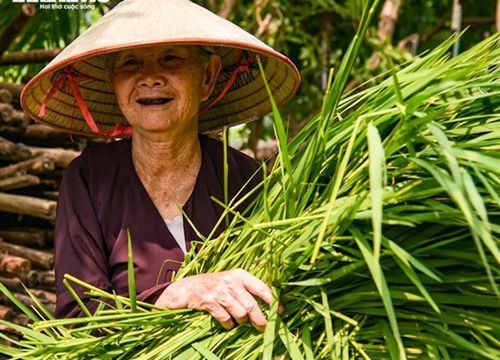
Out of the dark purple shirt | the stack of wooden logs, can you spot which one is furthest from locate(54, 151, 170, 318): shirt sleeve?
the stack of wooden logs

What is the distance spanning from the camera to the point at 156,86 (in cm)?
178

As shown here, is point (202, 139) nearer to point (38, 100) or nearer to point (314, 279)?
point (38, 100)

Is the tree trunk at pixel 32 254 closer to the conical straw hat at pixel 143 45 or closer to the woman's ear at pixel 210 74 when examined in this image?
the conical straw hat at pixel 143 45

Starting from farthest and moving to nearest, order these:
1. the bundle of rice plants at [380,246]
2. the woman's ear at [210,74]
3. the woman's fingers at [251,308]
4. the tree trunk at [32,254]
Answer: the tree trunk at [32,254] → the woman's ear at [210,74] → the woman's fingers at [251,308] → the bundle of rice plants at [380,246]

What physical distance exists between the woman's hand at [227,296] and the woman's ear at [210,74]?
720 mm

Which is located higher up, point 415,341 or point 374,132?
point 374,132

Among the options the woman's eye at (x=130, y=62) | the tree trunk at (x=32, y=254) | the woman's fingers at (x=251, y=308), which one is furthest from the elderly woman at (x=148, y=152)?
the tree trunk at (x=32, y=254)

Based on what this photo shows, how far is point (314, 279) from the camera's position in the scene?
3.92 feet

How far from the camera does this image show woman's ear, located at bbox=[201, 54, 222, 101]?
1.96 metres

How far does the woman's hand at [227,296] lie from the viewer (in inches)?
48.6

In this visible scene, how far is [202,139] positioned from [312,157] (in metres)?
0.80

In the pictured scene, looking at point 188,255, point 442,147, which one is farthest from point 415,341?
point 188,255

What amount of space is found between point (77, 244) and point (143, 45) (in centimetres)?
46

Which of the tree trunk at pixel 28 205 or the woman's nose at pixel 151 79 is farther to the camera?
the tree trunk at pixel 28 205
